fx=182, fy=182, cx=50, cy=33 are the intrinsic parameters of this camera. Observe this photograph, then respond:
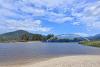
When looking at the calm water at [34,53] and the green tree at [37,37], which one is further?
the green tree at [37,37]

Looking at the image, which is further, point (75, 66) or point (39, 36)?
point (39, 36)

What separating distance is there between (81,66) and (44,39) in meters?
182

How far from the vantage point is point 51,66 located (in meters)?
18.3

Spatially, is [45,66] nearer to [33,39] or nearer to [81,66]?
[81,66]

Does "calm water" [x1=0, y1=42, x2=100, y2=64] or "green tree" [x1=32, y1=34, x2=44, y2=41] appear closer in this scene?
"calm water" [x1=0, y1=42, x2=100, y2=64]

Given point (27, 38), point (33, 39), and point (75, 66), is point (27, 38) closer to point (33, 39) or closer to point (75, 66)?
point (33, 39)

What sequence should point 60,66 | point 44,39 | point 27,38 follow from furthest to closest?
point 44,39 < point 27,38 < point 60,66

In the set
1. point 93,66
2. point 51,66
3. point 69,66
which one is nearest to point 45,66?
point 51,66

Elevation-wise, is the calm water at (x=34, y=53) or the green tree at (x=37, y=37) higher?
the green tree at (x=37, y=37)

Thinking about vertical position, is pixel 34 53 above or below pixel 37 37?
below

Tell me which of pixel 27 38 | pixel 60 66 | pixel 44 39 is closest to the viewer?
pixel 60 66

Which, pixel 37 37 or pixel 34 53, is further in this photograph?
pixel 37 37

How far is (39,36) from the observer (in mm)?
193750

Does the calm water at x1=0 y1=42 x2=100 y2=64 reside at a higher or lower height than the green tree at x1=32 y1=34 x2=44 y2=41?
lower
